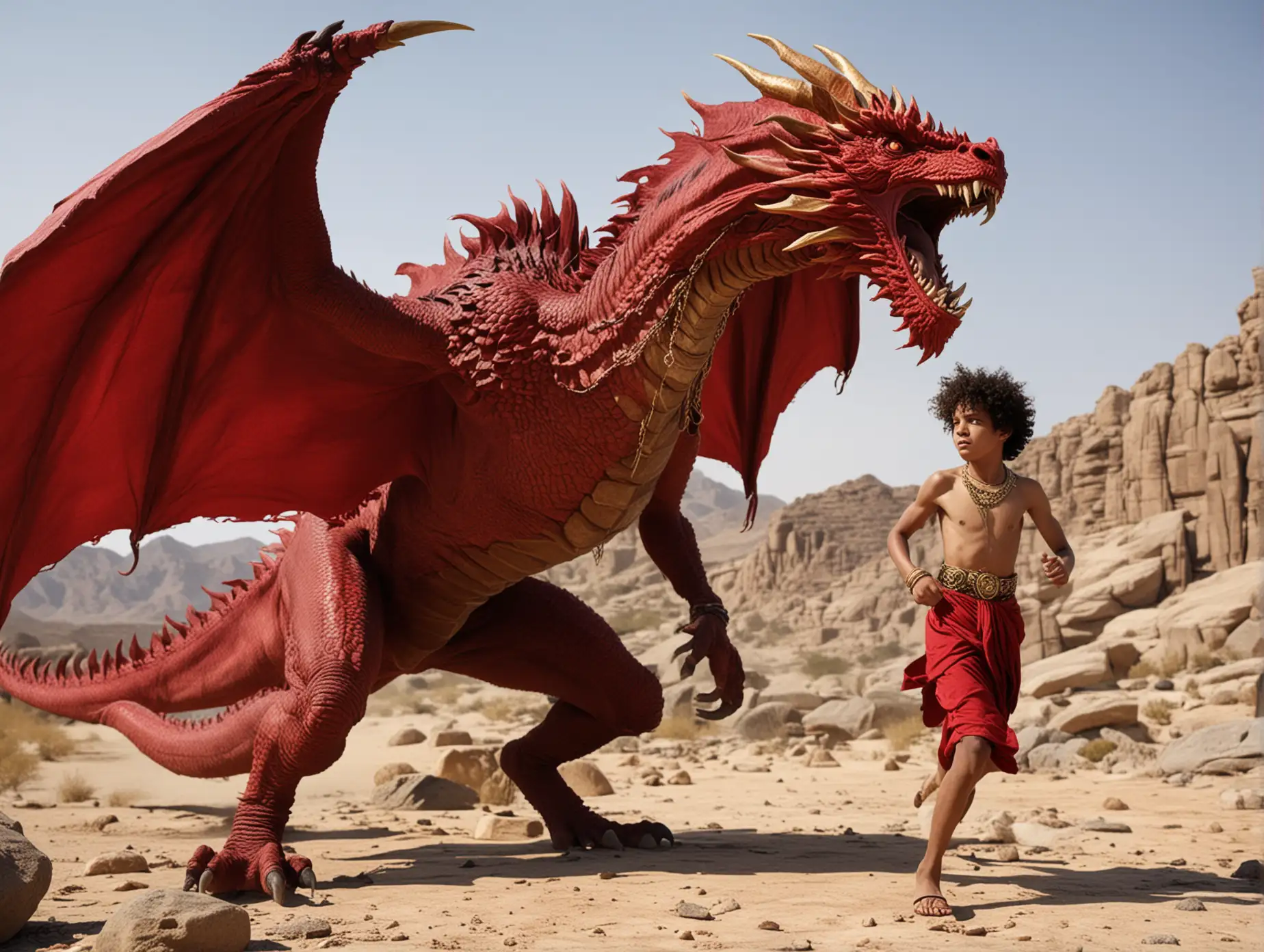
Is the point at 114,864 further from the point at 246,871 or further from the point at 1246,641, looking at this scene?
the point at 1246,641

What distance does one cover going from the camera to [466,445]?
15.1 feet

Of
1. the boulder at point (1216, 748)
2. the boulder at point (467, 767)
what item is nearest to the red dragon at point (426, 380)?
the boulder at point (467, 767)

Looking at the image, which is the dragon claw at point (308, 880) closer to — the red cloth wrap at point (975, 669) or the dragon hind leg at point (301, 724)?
the dragon hind leg at point (301, 724)

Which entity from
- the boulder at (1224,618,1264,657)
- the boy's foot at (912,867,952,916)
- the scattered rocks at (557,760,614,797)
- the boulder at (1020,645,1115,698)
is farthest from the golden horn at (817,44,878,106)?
the boulder at (1224,618,1264,657)

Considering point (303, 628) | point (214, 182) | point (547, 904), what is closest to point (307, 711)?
point (303, 628)

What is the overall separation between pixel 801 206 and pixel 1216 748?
19.7 ft

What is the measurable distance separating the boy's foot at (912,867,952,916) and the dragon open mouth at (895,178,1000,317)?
166cm

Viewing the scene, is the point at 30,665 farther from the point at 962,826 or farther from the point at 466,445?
the point at 962,826

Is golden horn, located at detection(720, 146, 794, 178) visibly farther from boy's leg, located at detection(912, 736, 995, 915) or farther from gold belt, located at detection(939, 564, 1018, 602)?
boy's leg, located at detection(912, 736, 995, 915)

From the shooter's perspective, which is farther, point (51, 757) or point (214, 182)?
point (51, 757)

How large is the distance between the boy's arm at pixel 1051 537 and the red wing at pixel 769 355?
4.34 ft

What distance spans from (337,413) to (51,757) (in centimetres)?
920

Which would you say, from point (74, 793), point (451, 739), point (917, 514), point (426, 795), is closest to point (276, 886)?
point (917, 514)

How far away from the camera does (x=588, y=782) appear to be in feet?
26.0
